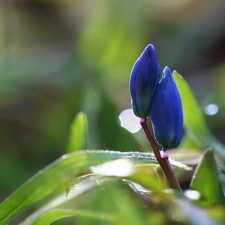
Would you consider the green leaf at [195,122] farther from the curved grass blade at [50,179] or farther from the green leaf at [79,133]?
the curved grass blade at [50,179]

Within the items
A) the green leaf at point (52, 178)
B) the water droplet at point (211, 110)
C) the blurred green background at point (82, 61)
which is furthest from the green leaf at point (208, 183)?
the blurred green background at point (82, 61)

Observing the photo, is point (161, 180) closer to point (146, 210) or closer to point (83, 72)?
point (146, 210)

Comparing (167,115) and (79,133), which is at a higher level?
(79,133)

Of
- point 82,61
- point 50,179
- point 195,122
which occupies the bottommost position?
point 50,179

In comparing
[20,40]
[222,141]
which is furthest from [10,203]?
[20,40]

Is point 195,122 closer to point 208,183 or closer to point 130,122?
point 130,122

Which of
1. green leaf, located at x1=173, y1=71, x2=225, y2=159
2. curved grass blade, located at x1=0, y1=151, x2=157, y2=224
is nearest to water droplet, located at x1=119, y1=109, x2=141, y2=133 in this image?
green leaf, located at x1=173, y1=71, x2=225, y2=159

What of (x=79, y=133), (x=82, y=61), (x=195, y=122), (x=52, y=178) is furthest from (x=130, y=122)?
(x=82, y=61)
